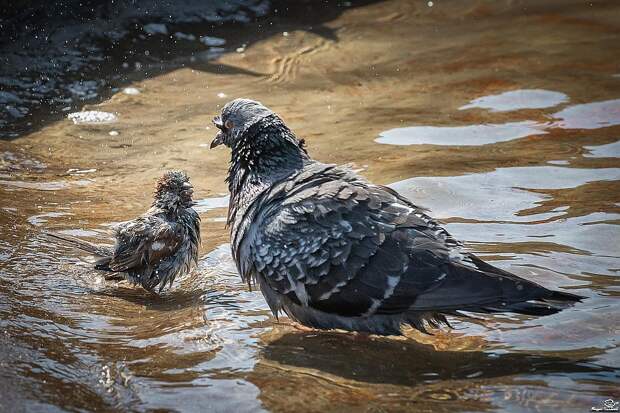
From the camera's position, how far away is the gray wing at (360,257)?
4656mm

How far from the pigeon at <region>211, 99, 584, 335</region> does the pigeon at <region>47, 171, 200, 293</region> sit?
75cm

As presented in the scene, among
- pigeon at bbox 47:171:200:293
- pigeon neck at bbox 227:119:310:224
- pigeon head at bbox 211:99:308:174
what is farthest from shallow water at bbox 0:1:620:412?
pigeon head at bbox 211:99:308:174

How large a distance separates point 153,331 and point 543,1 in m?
8.56

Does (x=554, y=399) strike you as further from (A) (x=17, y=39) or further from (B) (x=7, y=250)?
(A) (x=17, y=39)

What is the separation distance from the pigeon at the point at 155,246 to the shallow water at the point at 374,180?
13cm

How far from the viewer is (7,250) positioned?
579 cm

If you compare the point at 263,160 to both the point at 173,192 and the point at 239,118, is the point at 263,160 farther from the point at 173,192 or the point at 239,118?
the point at 173,192

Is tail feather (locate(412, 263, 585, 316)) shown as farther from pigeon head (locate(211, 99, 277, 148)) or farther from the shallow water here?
pigeon head (locate(211, 99, 277, 148))

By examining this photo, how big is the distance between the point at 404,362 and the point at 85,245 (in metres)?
2.57

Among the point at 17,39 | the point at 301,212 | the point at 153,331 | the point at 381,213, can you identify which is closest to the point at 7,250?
the point at 153,331

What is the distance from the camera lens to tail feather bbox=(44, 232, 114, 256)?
597 centimetres

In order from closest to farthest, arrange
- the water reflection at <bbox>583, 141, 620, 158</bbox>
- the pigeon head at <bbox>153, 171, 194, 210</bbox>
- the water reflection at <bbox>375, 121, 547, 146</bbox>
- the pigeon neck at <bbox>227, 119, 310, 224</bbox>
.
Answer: the pigeon neck at <bbox>227, 119, 310, 224</bbox> → the pigeon head at <bbox>153, 171, 194, 210</bbox> → the water reflection at <bbox>583, 141, 620, 158</bbox> → the water reflection at <bbox>375, 121, 547, 146</bbox>

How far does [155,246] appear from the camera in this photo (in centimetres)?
601

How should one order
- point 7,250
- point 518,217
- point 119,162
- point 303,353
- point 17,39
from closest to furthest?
point 303,353
point 7,250
point 518,217
point 119,162
point 17,39
